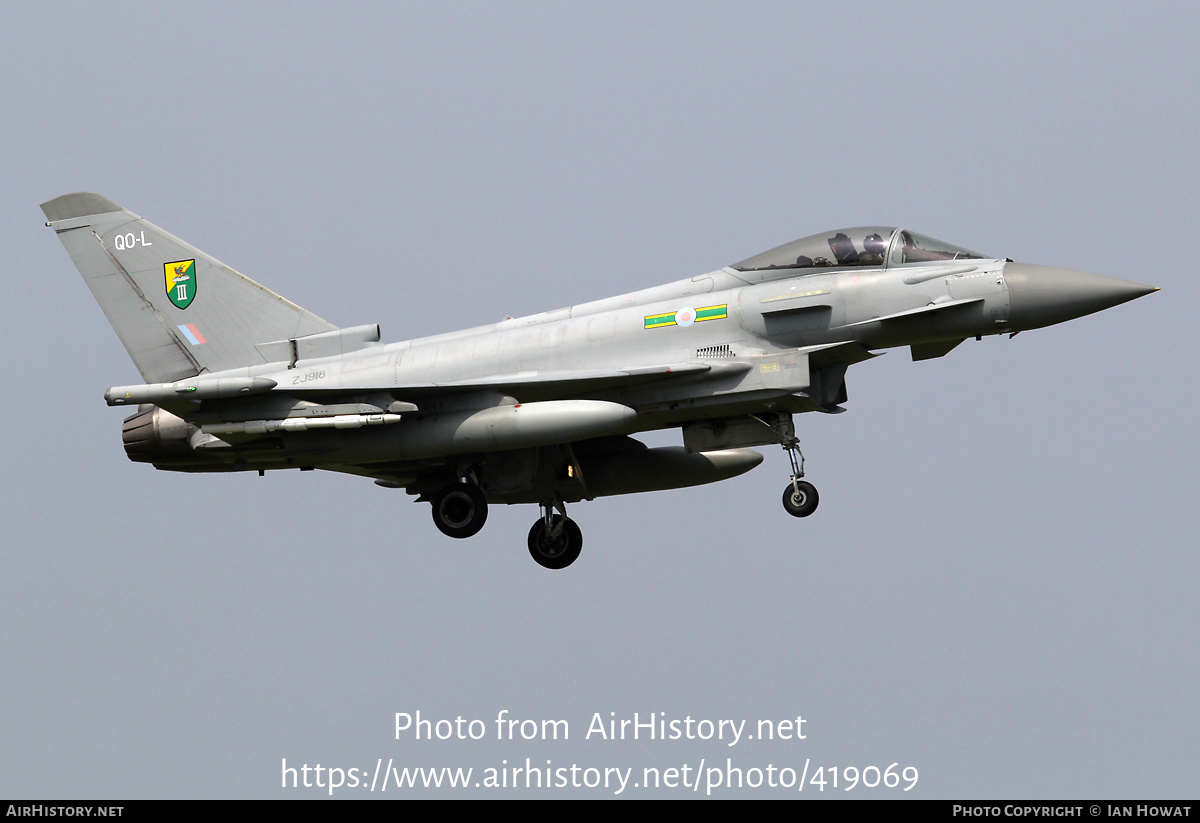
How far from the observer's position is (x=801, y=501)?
16297mm

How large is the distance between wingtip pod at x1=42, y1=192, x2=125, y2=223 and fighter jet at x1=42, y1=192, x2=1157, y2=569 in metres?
0.02

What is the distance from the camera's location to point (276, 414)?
16.8 metres

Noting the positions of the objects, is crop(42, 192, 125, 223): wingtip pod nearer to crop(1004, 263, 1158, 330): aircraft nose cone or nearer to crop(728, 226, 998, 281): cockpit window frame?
crop(728, 226, 998, 281): cockpit window frame

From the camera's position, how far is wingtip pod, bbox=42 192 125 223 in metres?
18.5

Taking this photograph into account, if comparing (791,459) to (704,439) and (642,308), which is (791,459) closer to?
(704,439)

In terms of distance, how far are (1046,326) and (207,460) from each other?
9.86 meters

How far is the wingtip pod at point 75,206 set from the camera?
18.5 m

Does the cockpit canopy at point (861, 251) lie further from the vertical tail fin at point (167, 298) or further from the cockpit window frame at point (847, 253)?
the vertical tail fin at point (167, 298)

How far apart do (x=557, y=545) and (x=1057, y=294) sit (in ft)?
23.4

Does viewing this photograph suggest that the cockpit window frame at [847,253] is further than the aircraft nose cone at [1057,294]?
Yes

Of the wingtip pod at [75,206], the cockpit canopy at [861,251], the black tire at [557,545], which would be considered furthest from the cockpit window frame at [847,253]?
the wingtip pod at [75,206]

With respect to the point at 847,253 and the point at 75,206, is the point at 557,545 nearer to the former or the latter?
the point at 847,253

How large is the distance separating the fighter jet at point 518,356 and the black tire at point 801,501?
0.07ft

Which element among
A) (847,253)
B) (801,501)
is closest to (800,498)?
(801,501)
